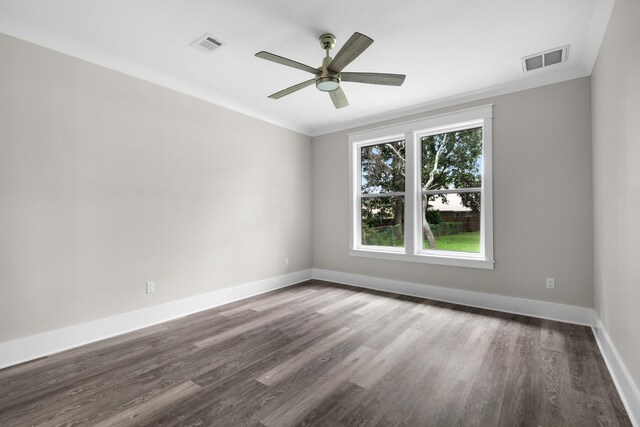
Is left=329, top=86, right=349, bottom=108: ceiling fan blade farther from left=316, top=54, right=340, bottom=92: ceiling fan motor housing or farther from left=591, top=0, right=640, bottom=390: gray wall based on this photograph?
left=591, top=0, right=640, bottom=390: gray wall

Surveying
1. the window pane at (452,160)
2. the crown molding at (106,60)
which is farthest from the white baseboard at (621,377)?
the crown molding at (106,60)

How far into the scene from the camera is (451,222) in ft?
13.4

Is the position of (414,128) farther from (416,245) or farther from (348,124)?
(416,245)

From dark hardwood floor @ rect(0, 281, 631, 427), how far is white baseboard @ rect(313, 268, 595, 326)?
15cm

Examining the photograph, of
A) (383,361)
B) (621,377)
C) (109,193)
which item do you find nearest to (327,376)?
(383,361)

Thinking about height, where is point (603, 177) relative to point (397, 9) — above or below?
below

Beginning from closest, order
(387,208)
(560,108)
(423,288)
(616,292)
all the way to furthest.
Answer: (616,292)
(560,108)
(423,288)
(387,208)

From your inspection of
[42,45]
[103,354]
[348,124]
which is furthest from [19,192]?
[348,124]

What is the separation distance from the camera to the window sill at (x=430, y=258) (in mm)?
3707

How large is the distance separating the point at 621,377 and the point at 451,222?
235 centimetres

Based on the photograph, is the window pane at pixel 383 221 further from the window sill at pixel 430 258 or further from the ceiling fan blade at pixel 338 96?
the ceiling fan blade at pixel 338 96

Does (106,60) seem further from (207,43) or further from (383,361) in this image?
(383,361)

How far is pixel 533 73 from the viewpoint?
325 cm

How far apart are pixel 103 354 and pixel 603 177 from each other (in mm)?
4587
